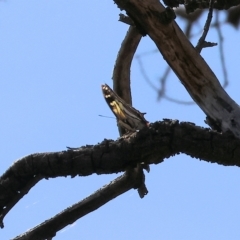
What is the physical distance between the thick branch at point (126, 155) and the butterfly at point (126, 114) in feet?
0.34

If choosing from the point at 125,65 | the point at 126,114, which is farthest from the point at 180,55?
the point at 125,65

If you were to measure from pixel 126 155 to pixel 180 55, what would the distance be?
0.59 m

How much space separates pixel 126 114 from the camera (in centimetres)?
249

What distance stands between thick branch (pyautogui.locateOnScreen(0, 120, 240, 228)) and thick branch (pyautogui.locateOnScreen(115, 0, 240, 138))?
10.3 inches

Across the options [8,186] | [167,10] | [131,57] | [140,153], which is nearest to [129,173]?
[140,153]

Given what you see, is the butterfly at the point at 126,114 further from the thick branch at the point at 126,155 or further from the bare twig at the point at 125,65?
the bare twig at the point at 125,65

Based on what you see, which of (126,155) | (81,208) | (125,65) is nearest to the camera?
(126,155)

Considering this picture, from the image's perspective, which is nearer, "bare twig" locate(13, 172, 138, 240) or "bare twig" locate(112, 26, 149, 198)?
"bare twig" locate(13, 172, 138, 240)

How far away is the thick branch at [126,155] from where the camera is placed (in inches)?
88.6

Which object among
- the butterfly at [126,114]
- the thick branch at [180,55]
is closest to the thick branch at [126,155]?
the butterfly at [126,114]

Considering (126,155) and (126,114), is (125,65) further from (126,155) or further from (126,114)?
(126,155)

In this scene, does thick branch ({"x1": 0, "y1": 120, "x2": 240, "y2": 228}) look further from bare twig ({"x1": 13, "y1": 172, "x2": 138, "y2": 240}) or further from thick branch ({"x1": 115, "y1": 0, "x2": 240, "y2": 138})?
thick branch ({"x1": 115, "y1": 0, "x2": 240, "y2": 138})

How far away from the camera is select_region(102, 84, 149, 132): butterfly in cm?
242

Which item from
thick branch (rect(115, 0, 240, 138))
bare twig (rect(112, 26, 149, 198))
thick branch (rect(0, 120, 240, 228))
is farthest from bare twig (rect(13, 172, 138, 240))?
bare twig (rect(112, 26, 149, 198))
